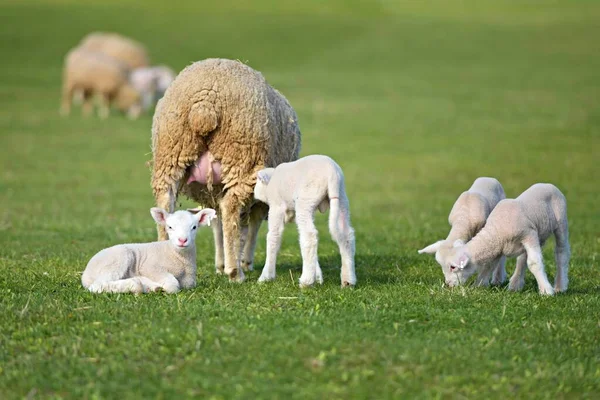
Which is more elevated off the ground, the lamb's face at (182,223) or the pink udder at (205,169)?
the pink udder at (205,169)

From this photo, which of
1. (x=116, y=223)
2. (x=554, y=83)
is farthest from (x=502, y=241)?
(x=554, y=83)

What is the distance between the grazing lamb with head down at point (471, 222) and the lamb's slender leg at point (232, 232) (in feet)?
5.57

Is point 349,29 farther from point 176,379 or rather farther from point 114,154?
point 176,379

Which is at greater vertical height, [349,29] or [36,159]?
[349,29]

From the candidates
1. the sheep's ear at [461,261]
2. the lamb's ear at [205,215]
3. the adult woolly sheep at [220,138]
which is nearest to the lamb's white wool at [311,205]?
the lamb's ear at [205,215]

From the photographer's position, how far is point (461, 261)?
7.87 m

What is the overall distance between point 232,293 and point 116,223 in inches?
299

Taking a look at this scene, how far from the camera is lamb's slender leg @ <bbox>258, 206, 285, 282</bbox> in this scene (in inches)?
320

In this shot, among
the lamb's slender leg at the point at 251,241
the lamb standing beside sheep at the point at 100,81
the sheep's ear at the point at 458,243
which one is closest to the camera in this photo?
the sheep's ear at the point at 458,243

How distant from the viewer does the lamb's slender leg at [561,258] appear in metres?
8.20

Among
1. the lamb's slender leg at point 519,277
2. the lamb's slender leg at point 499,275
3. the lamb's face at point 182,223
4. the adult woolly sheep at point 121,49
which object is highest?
the adult woolly sheep at point 121,49

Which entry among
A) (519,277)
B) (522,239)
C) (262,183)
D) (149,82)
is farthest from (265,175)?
(149,82)

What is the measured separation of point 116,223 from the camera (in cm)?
1488

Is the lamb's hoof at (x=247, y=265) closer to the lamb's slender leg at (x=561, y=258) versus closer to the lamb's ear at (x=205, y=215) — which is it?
the lamb's ear at (x=205, y=215)
